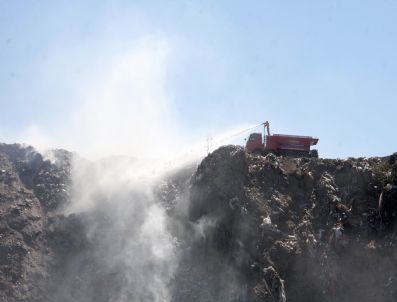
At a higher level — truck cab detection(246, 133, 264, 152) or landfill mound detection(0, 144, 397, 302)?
truck cab detection(246, 133, 264, 152)

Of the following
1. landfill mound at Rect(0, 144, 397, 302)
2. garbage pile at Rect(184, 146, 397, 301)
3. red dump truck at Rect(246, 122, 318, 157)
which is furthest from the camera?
red dump truck at Rect(246, 122, 318, 157)

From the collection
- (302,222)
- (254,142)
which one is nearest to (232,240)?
(302,222)

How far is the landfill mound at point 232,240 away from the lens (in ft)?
118

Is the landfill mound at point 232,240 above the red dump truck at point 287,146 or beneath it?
beneath

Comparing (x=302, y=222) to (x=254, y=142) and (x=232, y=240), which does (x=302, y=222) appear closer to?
(x=232, y=240)

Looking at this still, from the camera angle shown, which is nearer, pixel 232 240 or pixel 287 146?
pixel 232 240

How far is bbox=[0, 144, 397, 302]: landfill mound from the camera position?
36.1 metres

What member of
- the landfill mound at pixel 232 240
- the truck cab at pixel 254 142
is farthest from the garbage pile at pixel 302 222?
the truck cab at pixel 254 142

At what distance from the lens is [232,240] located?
3834cm

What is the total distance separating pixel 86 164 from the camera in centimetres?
5122

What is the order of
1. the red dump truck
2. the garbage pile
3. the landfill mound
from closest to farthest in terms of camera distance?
the garbage pile → the landfill mound → the red dump truck

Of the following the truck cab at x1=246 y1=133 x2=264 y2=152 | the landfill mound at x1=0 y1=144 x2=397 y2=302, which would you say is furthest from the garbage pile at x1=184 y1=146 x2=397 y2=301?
the truck cab at x1=246 y1=133 x2=264 y2=152

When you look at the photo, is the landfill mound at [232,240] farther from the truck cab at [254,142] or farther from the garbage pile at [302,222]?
the truck cab at [254,142]

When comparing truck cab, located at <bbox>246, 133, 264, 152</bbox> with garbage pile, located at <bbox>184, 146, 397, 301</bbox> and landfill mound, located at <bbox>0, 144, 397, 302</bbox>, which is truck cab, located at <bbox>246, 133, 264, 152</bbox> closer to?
landfill mound, located at <bbox>0, 144, 397, 302</bbox>
